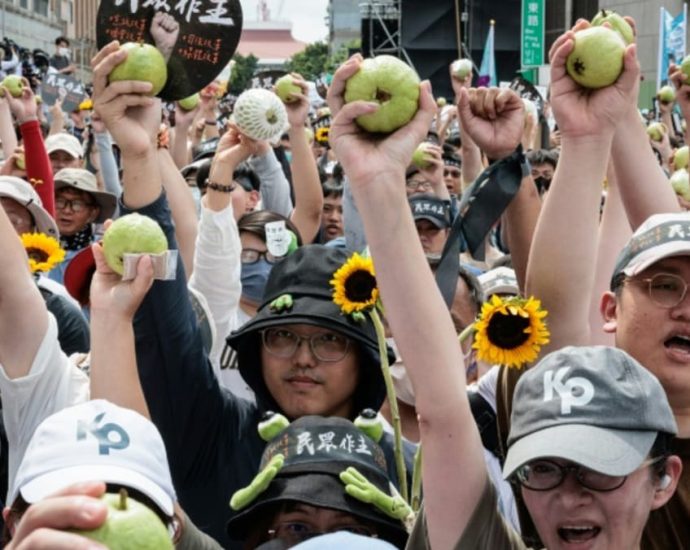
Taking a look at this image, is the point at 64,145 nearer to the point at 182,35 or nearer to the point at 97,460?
the point at 182,35

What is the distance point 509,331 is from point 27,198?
2.75 m

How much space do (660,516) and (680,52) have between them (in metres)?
11.5

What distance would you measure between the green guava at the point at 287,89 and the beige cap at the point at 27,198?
1.28 metres

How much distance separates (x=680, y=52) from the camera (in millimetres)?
13383

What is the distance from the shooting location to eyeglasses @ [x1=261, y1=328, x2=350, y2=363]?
3.47 meters

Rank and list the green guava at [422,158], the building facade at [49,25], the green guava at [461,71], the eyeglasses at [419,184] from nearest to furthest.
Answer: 1. the green guava at [422,158]
2. the eyeglasses at [419,184]
3. the green guava at [461,71]
4. the building facade at [49,25]

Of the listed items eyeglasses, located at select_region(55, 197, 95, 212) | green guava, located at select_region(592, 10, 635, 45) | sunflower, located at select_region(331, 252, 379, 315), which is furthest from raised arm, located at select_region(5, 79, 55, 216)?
green guava, located at select_region(592, 10, 635, 45)

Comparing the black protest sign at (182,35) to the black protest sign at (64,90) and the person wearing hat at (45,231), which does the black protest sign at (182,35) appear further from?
the black protest sign at (64,90)

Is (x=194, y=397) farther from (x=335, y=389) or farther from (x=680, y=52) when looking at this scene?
(x=680, y=52)

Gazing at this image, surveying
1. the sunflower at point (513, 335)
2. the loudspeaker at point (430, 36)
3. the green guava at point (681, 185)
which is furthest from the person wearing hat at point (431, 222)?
the loudspeaker at point (430, 36)

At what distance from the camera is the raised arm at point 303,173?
225 inches

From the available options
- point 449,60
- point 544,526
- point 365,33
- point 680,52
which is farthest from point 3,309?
point 365,33

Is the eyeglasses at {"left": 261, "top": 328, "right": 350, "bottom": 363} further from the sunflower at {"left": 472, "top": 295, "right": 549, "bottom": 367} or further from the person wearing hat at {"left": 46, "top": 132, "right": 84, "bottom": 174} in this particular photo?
the person wearing hat at {"left": 46, "top": 132, "right": 84, "bottom": 174}

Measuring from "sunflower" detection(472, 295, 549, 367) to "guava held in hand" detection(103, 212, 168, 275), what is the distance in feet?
2.67
